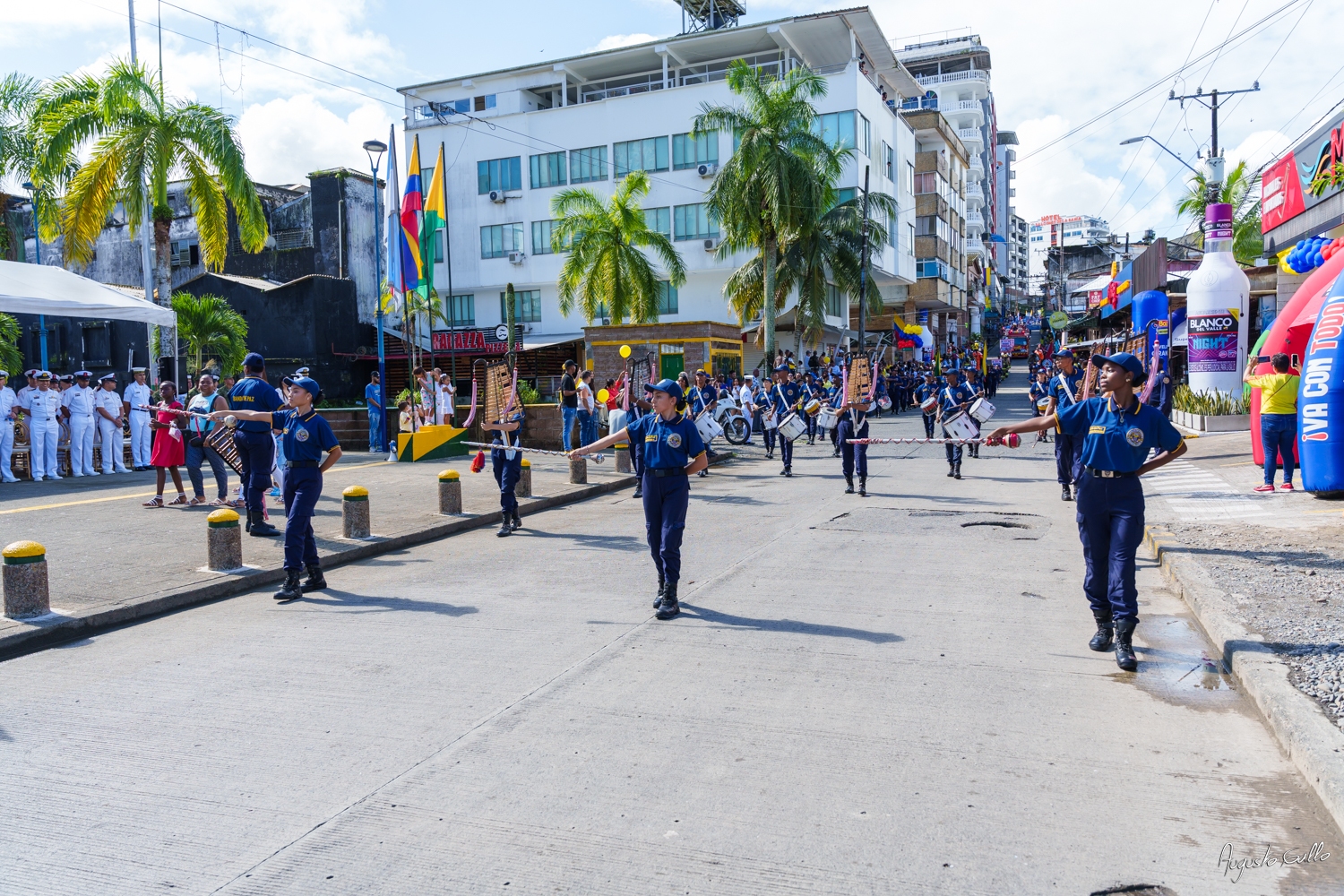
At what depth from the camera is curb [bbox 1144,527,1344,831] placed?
13.4ft

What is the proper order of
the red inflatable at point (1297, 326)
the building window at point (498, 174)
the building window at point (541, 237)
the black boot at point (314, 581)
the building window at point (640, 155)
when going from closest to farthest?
the black boot at point (314, 581) → the red inflatable at point (1297, 326) → the building window at point (640, 155) → the building window at point (541, 237) → the building window at point (498, 174)

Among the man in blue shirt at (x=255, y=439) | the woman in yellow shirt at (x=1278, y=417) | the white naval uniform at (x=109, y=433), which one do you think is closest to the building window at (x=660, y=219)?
the white naval uniform at (x=109, y=433)

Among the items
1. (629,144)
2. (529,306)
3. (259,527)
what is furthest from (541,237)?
(259,527)

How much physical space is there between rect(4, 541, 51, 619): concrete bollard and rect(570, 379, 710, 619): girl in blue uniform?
14.3 feet

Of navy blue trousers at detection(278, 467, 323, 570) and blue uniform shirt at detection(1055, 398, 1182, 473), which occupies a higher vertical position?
blue uniform shirt at detection(1055, 398, 1182, 473)

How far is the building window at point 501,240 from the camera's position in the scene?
46094 millimetres

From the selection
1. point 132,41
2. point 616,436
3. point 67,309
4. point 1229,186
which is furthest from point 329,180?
point 616,436

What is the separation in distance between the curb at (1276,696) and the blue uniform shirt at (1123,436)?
123 centimetres

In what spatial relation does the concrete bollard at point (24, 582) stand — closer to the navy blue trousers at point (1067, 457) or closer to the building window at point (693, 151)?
the navy blue trousers at point (1067, 457)

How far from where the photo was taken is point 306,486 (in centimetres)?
832

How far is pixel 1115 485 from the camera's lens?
5941 mm

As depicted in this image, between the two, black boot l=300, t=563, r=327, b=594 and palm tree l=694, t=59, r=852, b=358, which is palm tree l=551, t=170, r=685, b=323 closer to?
palm tree l=694, t=59, r=852, b=358

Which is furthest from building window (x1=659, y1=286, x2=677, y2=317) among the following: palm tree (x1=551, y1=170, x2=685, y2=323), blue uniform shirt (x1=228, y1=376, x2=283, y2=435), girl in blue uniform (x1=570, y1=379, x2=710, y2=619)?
girl in blue uniform (x1=570, y1=379, x2=710, y2=619)

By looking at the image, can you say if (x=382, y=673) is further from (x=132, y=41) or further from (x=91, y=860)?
(x=132, y=41)
